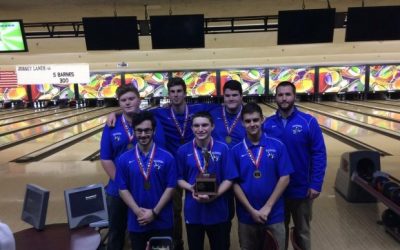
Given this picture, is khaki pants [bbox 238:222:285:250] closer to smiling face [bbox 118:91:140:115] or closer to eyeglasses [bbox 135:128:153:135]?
eyeglasses [bbox 135:128:153:135]

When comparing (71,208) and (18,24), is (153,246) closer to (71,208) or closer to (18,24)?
(71,208)

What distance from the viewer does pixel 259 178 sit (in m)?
1.93

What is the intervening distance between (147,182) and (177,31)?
4.30m

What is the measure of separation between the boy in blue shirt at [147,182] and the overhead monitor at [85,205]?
0.70ft

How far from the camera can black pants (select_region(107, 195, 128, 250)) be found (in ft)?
7.32

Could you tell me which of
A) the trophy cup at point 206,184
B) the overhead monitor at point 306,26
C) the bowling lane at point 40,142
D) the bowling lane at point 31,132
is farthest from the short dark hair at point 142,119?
the bowling lane at point 31,132

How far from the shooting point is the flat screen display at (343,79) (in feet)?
49.2

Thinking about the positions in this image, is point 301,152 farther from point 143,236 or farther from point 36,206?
point 36,206

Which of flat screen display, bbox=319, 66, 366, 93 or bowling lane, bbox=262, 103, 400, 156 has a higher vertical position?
flat screen display, bbox=319, 66, 366, 93

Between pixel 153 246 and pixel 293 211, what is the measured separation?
3.28 feet

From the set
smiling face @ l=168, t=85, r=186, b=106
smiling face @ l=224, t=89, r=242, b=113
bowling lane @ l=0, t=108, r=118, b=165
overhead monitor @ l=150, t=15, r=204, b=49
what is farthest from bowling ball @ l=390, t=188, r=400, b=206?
bowling lane @ l=0, t=108, r=118, b=165

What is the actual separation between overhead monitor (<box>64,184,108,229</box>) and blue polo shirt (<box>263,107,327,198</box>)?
1.11m

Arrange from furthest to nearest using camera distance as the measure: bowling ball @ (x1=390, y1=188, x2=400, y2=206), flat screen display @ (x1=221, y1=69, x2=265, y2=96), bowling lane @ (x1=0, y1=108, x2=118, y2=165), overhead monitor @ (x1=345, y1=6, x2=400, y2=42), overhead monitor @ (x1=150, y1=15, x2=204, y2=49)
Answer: flat screen display @ (x1=221, y1=69, x2=265, y2=96) → bowling lane @ (x1=0, y1=108, x2=118, y2=165) → overhead monitor @ (x1=150, y1=15, x2=204, y2=49) → overhead monitor @ (x1=345, y1=6, x2=400, y2=42) → bowling ball @ (x1=390, y1=188, x2=400, y2=206)

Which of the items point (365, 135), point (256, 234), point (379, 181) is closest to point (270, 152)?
point (256, 234)
